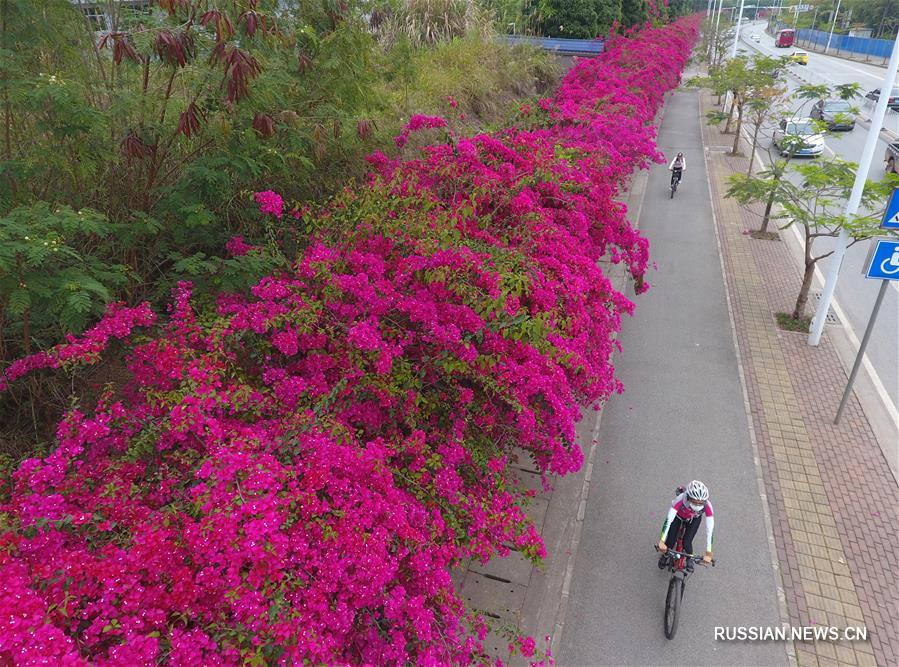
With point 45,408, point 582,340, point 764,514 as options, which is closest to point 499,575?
point 582,340

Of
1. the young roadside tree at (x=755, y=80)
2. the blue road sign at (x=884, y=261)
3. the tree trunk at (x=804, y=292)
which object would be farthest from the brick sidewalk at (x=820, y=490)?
the young roadside tree at (x=755, y=80)

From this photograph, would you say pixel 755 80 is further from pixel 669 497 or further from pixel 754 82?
pixel 669 497

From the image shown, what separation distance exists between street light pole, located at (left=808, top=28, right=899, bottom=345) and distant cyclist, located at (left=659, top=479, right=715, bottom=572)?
565 cm

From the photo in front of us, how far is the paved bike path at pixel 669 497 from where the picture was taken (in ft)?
17.0

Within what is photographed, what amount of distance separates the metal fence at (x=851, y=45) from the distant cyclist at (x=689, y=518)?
164ft

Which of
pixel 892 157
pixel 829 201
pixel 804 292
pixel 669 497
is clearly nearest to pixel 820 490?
pixel 669 497

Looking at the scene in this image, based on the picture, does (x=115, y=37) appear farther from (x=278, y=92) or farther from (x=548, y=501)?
(x=548, y=501)

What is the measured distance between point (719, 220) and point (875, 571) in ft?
36.7

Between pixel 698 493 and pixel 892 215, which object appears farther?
pixel 892 215

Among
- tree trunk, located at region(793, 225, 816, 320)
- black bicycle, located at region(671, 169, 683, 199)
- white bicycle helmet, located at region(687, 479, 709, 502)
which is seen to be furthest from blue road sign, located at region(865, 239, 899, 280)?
black bicycle, located at region(671, 169, 683, 199)

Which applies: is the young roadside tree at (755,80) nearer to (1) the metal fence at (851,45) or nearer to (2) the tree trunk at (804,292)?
(2) the tree trunk at (804,292)

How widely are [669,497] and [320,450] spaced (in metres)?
4.98

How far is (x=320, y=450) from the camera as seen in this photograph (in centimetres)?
338

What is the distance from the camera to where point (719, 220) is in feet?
48.6
